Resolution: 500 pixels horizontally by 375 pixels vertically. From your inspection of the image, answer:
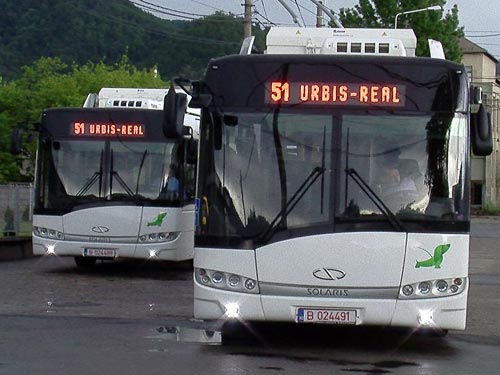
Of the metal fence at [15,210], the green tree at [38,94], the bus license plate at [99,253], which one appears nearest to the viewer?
the bus license plate at [99,253]

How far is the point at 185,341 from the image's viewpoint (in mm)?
12352

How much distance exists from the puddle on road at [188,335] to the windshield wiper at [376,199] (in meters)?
2.41

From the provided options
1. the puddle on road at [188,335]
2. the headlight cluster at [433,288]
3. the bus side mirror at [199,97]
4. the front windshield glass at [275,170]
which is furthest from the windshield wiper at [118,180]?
the headlight cluster at [433,288]

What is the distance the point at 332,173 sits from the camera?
37.5 ft

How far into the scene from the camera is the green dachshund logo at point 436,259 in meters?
11.3

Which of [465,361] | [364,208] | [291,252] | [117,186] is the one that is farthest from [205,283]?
[117,186]

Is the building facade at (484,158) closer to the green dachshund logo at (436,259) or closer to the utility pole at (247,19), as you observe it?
the utility pole at (247,19)

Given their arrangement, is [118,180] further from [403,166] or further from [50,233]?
[403,166]

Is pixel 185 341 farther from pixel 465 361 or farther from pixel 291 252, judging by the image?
pixel 465 361

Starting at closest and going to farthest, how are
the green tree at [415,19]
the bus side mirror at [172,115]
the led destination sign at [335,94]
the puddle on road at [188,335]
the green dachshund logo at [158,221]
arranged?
the led destination sign at [335,94], the bus side mirror at [172,115], the puddle on road at [188,335], the green dachshund logo at [158,221], the green tree at [415,19]

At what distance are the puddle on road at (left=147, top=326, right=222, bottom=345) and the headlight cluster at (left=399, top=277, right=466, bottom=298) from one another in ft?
7.47

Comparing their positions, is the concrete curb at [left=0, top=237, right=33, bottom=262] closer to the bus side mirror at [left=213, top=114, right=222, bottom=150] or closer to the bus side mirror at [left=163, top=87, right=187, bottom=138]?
the bus side mirror at [left=163, top=87, right=187, bottom=138]

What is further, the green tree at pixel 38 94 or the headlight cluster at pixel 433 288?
the green tree at pixel 38 94

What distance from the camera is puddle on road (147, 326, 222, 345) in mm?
12438
